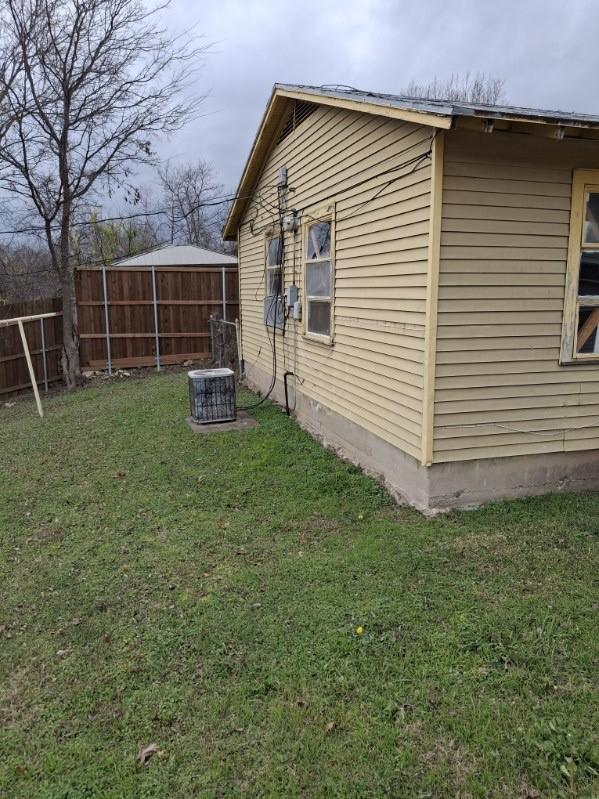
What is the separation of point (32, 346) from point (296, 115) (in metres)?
8.04

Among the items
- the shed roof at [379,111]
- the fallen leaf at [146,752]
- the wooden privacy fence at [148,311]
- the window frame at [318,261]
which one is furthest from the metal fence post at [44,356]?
the fallen leaf at [146,752]

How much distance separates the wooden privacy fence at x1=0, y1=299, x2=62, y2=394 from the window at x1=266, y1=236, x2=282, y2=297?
5602 millimetres

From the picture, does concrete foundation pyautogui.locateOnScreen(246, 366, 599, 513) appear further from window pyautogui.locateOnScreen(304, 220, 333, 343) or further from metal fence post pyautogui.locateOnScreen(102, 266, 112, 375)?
metal fence post pyautogui.locateOnScreen(102, 266, 112, 375)

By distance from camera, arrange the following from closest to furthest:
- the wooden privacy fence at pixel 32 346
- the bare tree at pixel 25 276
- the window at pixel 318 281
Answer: the window at pixel 318 281 < the wooden privacy fence at pixel 32 346 < the bare tree at pixel 25 276

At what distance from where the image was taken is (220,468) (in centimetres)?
592

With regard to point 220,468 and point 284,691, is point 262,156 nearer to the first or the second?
point 220,468

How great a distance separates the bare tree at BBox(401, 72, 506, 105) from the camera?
25.5 metres

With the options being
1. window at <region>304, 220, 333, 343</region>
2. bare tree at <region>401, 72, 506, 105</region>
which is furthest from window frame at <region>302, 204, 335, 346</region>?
bare tree at <region>401, 72, 506, 105</region>

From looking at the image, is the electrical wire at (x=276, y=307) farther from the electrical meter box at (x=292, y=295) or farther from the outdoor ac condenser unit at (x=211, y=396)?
the outdoor ac condenser unit at (x=211, y=396)

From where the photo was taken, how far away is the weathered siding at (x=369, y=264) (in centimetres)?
438

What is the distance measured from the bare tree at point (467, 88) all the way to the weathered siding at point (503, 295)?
24618 mm

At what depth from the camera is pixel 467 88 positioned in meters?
26.2

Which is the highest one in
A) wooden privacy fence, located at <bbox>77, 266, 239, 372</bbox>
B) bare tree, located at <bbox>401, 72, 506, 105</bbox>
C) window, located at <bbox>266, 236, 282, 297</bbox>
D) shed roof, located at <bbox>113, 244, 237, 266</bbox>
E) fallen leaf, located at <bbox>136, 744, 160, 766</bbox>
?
bare tree, located at <bbox>401, 72, 506, 105</bbox>

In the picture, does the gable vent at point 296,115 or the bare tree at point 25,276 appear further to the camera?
the bare tree at point 25,276
